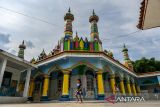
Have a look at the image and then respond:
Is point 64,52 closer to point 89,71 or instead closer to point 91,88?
point 89,71

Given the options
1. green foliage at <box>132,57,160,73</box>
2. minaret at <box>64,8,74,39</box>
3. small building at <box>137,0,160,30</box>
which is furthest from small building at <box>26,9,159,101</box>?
green foliage at <box>132,57,160,73</box>

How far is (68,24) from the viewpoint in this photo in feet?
59.2

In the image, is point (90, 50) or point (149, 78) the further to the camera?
point (149, 78)

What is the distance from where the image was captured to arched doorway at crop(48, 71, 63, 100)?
16.2 metres

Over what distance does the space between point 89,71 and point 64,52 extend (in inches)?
158

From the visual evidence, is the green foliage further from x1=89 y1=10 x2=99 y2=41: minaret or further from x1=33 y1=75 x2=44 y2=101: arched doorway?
x1=33 y1=75 x2=44 y2=101: arched doorway

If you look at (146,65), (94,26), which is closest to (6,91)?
(94,26)

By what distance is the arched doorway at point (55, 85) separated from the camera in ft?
53.2

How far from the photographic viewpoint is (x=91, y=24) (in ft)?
62.2

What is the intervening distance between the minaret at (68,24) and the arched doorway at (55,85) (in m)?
4.53

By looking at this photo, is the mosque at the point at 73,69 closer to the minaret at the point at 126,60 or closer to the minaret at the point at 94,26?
the minaret at the point at 94,26

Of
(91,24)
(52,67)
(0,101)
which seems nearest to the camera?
(0,101)

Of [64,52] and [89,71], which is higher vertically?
[64,52]

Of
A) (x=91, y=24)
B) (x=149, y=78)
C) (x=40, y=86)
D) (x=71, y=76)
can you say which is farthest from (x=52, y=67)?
(x=149, y=78)
